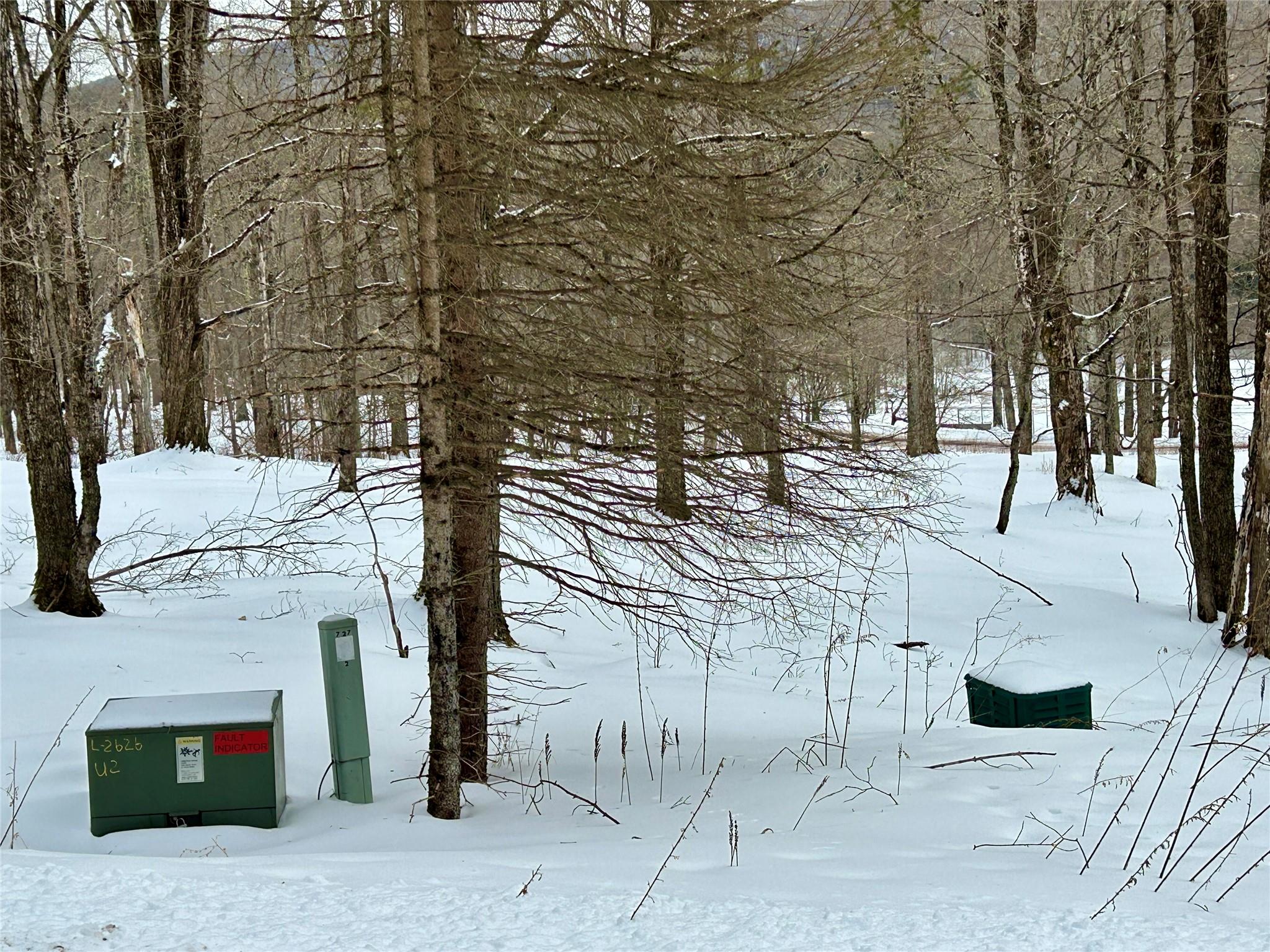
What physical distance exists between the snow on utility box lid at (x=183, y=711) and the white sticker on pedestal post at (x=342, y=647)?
39 centimetres

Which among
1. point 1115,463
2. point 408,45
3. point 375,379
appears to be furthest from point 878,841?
point 1115,463

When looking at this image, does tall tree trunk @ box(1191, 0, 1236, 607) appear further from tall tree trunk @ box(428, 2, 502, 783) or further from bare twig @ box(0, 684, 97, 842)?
bare twig @ box(0, 684, 97, 842)

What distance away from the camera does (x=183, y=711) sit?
5277 millimetres

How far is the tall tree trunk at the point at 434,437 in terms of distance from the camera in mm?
5152

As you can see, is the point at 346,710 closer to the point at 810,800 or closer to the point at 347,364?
the point at 347,364

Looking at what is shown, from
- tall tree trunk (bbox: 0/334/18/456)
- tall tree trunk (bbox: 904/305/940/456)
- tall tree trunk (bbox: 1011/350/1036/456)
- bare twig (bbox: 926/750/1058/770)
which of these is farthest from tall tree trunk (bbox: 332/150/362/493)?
tall tree trunk (bbox: 0/334/18/456)

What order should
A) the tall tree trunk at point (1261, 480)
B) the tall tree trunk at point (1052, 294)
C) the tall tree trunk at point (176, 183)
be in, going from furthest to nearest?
1. the tall tree trunk at point (1052, 294)
2. the tall tree trunk at point (1261, 480)
3. the tall tree trunk at point (176, 183)

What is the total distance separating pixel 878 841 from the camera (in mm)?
4344

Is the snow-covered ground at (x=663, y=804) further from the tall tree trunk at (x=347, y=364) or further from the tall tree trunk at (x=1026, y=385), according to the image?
the tall tree trunk at (x=1026, y=385)

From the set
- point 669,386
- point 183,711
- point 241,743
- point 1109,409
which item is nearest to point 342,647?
point 241,743

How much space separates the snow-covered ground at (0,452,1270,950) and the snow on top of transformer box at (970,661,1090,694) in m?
0.42

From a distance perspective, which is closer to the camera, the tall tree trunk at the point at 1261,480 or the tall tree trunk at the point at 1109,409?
the tall tree trunk at the point at 1261,480

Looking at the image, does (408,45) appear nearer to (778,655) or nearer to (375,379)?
(375,379)

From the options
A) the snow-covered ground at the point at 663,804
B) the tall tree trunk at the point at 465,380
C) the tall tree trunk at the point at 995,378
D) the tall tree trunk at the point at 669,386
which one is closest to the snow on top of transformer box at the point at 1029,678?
the snow-covered ground at the point at 663,804
